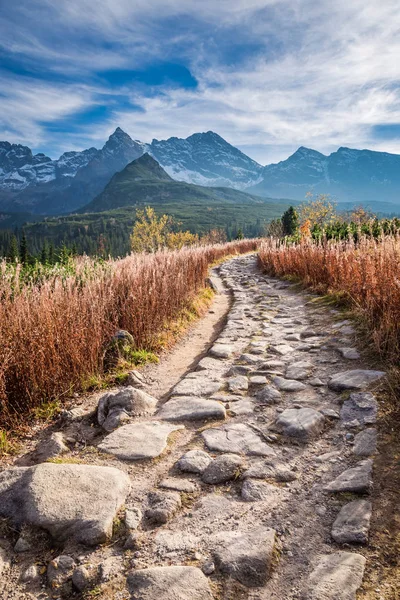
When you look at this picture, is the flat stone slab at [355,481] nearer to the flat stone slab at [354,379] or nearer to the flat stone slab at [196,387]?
the flat stone slab at [354,379]

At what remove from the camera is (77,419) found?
330cm

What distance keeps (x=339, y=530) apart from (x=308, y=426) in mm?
1062

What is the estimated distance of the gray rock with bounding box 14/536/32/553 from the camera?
6.08 ft

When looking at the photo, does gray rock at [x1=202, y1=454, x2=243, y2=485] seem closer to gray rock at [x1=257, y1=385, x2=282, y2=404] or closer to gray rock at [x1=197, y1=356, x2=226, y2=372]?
gray rock at [x1=257, y1=385, x2=282, y2=404]

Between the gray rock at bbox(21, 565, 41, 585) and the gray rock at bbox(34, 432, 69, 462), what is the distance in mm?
965

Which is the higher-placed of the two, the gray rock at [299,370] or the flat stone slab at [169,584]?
the flat stone slab at [169,584]

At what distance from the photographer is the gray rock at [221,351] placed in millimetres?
5021

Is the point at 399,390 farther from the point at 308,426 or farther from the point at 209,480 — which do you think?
the point at 209,480

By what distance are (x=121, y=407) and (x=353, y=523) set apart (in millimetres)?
2247

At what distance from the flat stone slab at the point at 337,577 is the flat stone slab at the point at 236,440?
0.96m

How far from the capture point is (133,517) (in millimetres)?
2051

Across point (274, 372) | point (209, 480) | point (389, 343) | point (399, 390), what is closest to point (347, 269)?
point (389, 343)

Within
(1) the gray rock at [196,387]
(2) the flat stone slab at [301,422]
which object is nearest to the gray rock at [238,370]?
(1) the gray rock at [196,387]

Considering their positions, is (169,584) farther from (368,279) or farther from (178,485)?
(368,279)
